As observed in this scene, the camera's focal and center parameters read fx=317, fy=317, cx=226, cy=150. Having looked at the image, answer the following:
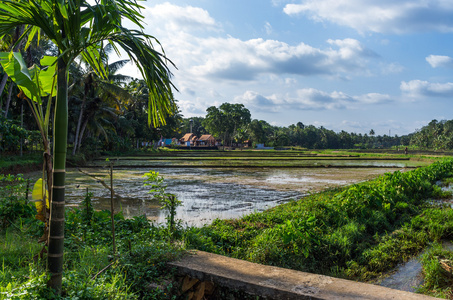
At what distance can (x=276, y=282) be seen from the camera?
2.64 metres

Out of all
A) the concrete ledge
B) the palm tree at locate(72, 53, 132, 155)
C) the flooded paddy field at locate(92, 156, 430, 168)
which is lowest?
the flooded paddy field at locate(92, 156, 430, 168)

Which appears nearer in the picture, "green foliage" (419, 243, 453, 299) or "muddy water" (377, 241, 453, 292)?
"green foliage" (419, 243, 453, 299)

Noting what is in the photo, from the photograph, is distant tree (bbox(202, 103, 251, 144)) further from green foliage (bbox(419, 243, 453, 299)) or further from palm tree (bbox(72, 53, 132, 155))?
green foliage (bbox(419, 243, 453, 299))

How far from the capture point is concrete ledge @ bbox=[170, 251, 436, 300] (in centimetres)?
246

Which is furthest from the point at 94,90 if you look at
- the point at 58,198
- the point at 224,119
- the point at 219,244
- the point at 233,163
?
the point at 224,119

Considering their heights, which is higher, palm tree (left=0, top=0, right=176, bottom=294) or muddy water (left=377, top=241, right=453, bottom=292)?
palm tree (left=0, top=0, right=176, bottom=294)

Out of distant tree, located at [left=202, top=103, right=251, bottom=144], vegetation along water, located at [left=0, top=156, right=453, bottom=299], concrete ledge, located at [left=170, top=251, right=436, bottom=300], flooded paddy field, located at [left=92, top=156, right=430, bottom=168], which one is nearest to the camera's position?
concrete ledge, located at [left=170, top=251, right=436, bottom=300]

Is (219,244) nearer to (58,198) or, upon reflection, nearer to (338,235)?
(338,235)

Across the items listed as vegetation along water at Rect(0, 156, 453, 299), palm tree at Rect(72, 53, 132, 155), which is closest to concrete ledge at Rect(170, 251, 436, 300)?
vegetation along water at Rect(0, 156, 453, 299)

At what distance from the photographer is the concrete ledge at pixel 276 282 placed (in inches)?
96.9

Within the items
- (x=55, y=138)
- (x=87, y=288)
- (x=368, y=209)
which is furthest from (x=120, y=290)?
(x=368, y=209)

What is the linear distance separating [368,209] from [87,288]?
226 inches

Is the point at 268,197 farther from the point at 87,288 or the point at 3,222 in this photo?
the point at 87,288

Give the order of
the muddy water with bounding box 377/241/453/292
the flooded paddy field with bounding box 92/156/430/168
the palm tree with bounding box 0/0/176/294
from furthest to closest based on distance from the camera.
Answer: the flooded paddy field with bounding box 92/156/430/168 → the muddy water with bounding box 377/241/453/292 → the palm tree with bounding box 0/0/176/294
